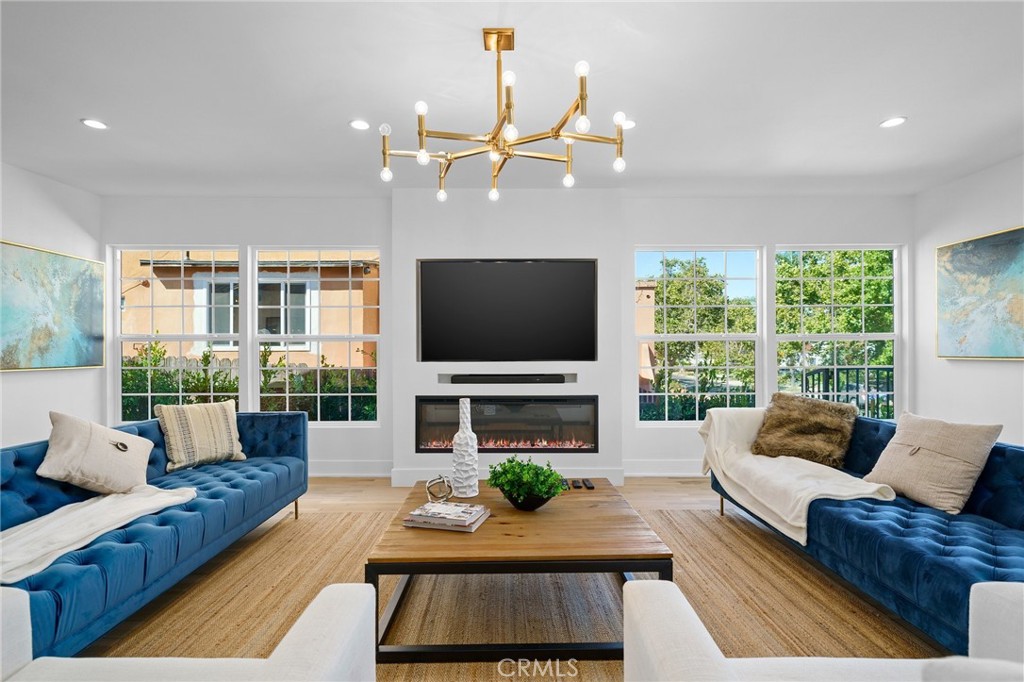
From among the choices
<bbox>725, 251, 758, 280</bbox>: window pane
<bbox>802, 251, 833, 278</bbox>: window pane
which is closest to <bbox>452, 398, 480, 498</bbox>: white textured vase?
<bbox>725, 251, 758, 280</bbox>: window pane

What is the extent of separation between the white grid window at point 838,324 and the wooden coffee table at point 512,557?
11.6 feet

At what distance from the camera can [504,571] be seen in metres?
2.04

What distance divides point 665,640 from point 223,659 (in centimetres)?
101

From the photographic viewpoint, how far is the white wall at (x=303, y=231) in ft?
16.2

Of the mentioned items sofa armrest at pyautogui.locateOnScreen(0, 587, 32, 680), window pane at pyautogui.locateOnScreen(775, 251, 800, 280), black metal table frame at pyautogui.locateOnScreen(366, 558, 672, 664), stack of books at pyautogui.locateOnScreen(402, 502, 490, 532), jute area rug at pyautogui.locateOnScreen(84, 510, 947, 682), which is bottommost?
jute area rug at pyautogui.locateOnScreen(84, 510, 947, 682)

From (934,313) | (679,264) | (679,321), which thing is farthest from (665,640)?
(934,313)

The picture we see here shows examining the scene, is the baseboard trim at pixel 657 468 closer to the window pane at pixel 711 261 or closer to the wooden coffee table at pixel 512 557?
the window pane at pixel 711 261

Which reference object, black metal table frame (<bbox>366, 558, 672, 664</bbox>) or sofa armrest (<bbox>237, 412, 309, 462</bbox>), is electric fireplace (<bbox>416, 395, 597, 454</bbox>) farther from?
black metal table frame (<bbox>366, 558, 672, 664</bbox>)

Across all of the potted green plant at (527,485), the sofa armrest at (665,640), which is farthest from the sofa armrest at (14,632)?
the potted green plant at (527,485)

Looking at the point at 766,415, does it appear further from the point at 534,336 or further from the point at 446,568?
the point at 446,568

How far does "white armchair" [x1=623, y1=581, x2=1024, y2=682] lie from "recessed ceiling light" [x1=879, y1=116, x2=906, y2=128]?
9.71ft

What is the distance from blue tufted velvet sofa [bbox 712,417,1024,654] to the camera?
5.99 ft

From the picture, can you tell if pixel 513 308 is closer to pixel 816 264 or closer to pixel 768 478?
pixel 768 478

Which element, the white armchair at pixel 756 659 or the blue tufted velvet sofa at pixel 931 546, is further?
the blue tufted velvet sofa at pixel 931 546
